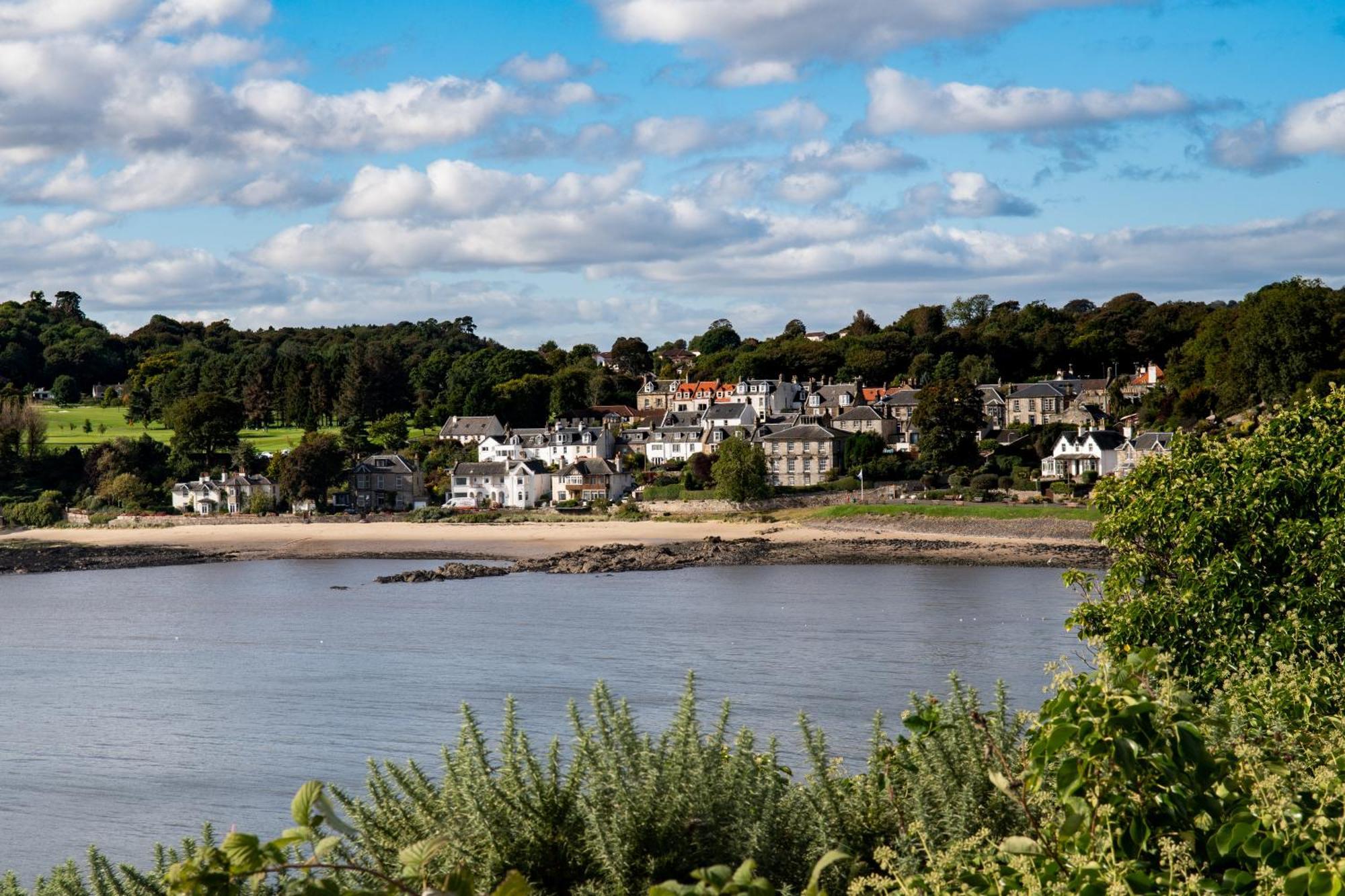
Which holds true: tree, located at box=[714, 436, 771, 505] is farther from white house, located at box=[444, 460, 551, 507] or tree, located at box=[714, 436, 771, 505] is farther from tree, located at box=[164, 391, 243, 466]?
tree, located at box=[164, 391, 243, 466]

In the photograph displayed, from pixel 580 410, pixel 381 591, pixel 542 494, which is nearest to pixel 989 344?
pixel 580 410

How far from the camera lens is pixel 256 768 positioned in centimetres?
1866

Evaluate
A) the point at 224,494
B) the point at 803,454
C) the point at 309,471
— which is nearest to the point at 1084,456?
the point at 803,454

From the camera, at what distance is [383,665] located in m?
27.5

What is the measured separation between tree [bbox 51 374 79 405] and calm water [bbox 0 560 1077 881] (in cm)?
7197

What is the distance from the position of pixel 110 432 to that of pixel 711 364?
4395 cm

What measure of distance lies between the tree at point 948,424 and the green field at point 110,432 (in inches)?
1601

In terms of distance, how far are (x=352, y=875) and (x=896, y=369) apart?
305ft

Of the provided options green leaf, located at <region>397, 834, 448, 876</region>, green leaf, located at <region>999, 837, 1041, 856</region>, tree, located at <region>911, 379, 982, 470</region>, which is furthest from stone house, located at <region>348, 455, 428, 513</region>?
green leaf, located at <region>397, 834, 448, 876</region>

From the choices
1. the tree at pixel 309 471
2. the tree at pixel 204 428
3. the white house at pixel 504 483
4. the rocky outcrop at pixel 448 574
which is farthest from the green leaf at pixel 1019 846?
the tree at pixel 204 428

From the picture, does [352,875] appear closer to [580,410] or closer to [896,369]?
[580,410]

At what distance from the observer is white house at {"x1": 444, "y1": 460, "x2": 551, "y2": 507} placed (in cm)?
7088

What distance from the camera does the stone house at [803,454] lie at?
2702 inches

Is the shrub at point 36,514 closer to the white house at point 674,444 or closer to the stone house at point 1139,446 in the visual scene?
the white house at point 674,444
